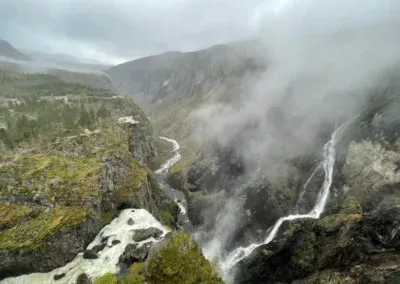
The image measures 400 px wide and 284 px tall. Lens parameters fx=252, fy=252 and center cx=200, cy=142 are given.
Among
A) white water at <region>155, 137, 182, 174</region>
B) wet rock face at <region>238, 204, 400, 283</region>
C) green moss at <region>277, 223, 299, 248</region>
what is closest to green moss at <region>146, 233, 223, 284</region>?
wet rock face at <region>238, 204, 400, 283</region>

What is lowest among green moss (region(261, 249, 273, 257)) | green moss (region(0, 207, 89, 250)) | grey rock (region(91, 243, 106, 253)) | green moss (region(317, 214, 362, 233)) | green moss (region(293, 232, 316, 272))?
green moss (region(261, 249, 273, 257))

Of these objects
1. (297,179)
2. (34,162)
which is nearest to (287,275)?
(297,179)

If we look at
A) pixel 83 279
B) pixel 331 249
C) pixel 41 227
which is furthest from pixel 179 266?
pixel 331 249

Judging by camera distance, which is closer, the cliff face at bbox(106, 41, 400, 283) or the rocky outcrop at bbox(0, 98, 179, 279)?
the rocky outcrop at bbox(0, 98, 179, 279)

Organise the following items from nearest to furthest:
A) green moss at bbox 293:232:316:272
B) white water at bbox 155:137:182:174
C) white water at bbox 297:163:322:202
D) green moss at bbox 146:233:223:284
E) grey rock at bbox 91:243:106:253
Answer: green moss at bbox 146:233:223:284 < grey rock at bbox 91:243:106:253 < green moss at bbox 293:232:316:272 < white water at bbox 297:163:322:202 < white water at bbox 155:137:182:174

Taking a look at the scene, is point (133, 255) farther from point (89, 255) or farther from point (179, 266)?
point (179, 266)

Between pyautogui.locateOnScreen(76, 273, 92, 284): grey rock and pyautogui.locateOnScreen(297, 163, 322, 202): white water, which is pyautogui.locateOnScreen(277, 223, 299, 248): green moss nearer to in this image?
pyautogui.locateOnScreen(297, 163, 322, 202): white water

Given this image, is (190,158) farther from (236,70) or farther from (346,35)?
(346,35)
